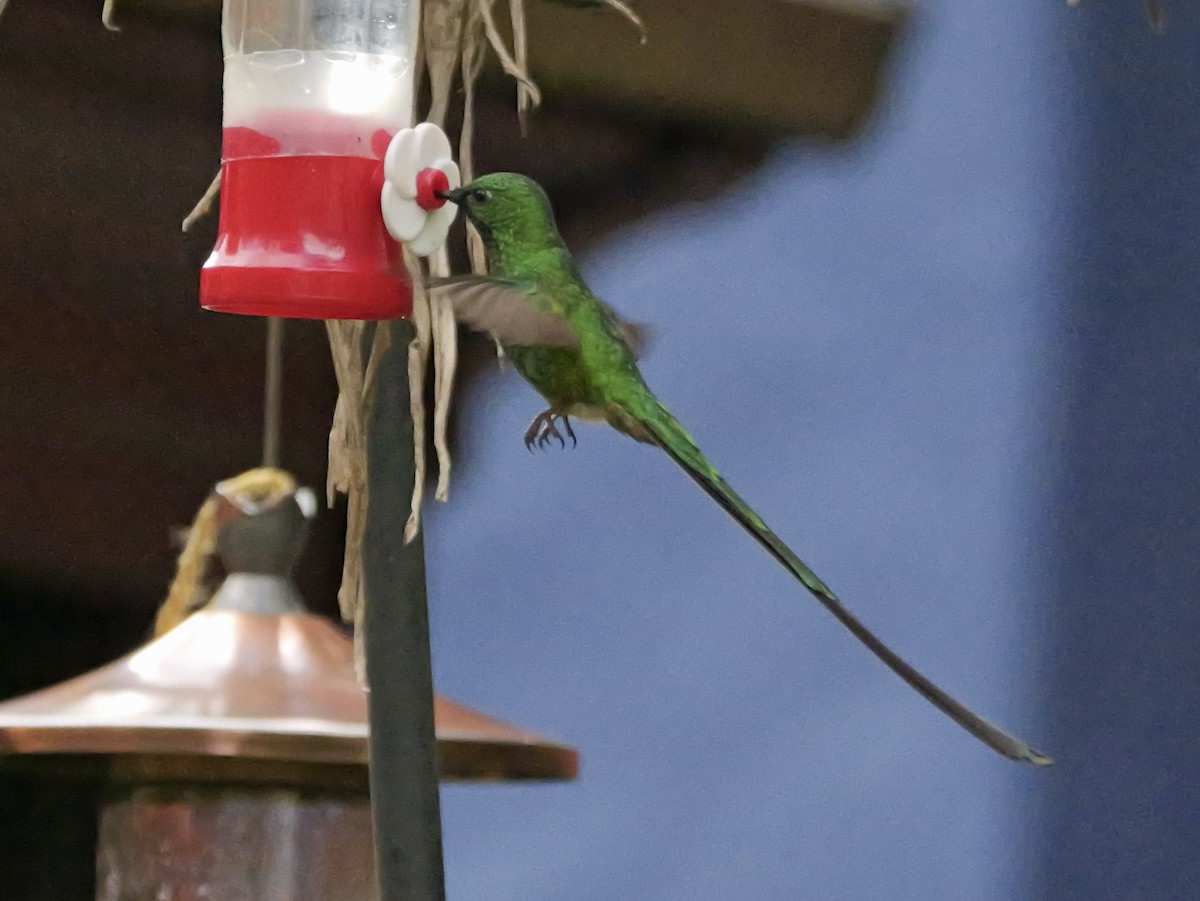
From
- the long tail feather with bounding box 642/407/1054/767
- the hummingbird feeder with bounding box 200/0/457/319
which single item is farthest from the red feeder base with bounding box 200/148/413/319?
the long tail feather with bounding box 642/407/1054/767

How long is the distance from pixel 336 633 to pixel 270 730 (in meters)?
0.23

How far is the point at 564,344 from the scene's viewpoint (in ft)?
6.33

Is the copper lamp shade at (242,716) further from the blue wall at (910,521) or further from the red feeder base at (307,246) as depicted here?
the blue wall at (910,521)

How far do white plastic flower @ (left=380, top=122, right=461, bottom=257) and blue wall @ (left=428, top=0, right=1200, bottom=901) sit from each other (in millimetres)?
1957

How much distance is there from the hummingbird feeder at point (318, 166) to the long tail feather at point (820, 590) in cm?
36

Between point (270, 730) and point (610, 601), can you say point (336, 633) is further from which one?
point (610, 601)

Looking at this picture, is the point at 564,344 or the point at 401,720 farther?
the point at 564,344

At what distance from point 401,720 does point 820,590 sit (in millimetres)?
385

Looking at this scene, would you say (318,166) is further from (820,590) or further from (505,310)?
(820,590)

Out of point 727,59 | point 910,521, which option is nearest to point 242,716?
point 727,59

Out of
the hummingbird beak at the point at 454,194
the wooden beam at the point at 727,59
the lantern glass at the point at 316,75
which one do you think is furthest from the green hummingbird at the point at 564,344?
the wooden beam at the point at 727,59

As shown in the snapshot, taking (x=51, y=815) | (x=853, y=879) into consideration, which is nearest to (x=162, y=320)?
(x=51, y=815)

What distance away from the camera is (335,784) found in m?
1.86

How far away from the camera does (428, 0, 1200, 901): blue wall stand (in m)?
3.59
